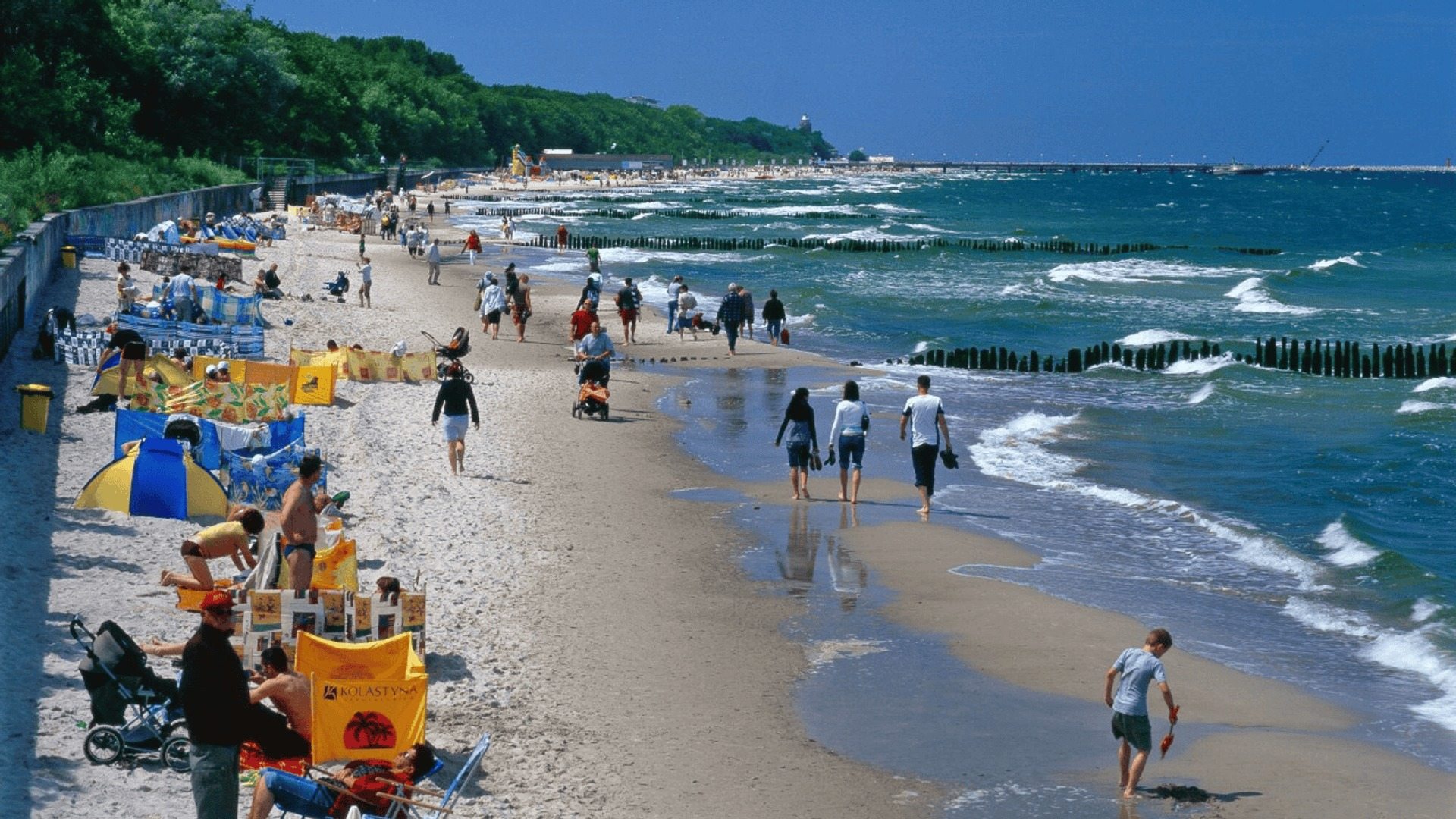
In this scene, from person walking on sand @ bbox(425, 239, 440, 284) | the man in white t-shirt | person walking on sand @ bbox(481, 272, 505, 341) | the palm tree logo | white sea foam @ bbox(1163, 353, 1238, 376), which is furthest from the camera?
person walking on sand @ bbox(425, 239, 440, 284)

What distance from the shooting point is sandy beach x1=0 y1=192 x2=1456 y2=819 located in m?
8.99

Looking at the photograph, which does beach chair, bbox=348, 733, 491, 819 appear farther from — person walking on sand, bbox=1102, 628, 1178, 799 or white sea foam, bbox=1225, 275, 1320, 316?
white sea foam, bbox=1225, 275, 1320, 316

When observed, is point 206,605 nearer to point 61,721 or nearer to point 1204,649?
point 61,721

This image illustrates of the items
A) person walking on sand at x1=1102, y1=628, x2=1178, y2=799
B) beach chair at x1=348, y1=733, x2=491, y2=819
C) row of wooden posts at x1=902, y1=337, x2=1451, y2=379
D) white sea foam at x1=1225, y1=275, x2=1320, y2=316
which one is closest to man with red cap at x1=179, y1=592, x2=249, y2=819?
beach chair at x1=348, y1=733, x2=491, y2=819

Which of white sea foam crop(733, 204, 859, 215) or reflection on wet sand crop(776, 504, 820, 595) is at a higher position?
white sea foam crop(733, 204, 859, 215)

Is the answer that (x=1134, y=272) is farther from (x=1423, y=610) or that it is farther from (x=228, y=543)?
(x=228, y=543)

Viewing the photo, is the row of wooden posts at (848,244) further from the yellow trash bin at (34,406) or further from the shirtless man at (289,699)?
the shirtless man at (289,699)

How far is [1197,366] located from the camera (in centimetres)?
3088

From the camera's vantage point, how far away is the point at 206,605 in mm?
7027

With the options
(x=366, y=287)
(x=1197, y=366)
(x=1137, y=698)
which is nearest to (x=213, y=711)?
(x=1137, y=698)

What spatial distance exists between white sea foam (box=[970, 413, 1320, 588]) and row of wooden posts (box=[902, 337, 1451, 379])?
21.2ft

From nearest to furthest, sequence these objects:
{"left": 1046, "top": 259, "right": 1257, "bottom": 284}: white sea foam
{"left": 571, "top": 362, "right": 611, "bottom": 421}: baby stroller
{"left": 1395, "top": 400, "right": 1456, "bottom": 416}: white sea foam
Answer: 1. {"left": 571, "top": 362, "right": 611, "bottom": 421}: baby stroller
2. {"left": 1395, "top": 400, "right": 1456, "bottom": 416}: white sea foam
3. {"left": 1046, "top": 259, "right": 1257, "bottom": 284}: white sea foam

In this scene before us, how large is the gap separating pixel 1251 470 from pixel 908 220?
80.6 metres

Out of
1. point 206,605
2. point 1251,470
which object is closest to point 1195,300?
point 1251,470
